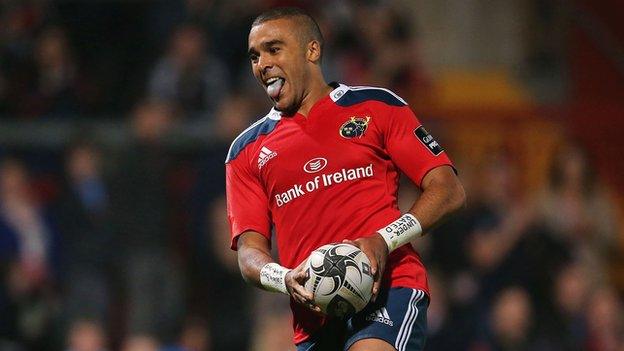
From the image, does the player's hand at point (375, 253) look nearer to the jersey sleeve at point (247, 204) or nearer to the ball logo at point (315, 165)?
the ball logo at point (315, 165)

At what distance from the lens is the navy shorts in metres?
4.91

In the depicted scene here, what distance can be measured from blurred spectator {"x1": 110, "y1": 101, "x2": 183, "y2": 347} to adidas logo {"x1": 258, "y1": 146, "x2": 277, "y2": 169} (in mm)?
4391

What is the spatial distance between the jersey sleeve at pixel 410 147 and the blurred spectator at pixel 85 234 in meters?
4.82

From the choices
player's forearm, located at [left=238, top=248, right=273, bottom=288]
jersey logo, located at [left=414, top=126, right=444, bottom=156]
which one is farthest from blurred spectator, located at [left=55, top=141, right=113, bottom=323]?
jersey logo, located at [left=414, top=126, right=444, bottom=156]

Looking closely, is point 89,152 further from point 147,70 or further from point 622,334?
point 622,334

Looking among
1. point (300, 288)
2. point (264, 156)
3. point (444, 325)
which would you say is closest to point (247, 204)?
point (264, 156)

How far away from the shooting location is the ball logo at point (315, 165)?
16.7 feet

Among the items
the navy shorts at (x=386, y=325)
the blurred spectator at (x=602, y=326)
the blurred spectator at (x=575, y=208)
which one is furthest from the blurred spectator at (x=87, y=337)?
the navy shorts at (x=386, y=325)

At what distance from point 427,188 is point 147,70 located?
250 inches

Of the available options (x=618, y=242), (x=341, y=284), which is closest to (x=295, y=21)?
(x=341, y=284)

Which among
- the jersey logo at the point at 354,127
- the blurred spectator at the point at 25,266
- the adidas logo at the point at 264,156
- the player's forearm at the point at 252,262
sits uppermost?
the jersey logo at the point at 354,127

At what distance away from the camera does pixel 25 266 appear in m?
9.96

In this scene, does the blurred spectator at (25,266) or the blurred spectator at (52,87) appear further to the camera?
the blurred spectator at (52,87)

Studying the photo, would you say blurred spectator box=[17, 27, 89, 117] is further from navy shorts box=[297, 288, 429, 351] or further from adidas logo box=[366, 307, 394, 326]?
adidas logo box=[366, 307, 394, 326]
